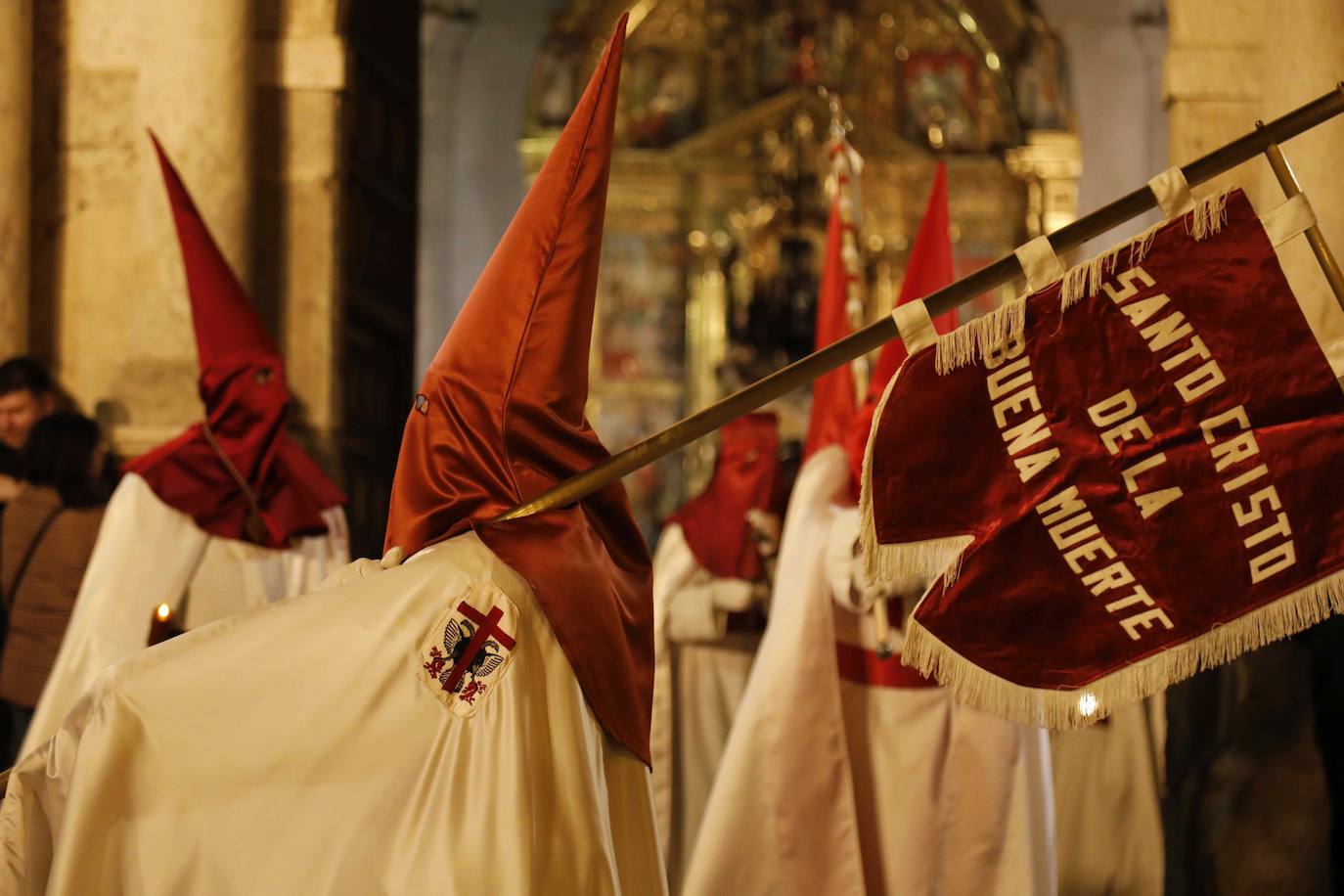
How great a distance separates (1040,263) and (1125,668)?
74cm

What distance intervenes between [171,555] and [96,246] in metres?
1.84

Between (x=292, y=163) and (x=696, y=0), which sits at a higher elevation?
(x=696, y=0)

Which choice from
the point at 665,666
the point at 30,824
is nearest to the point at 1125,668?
the point at 30,824

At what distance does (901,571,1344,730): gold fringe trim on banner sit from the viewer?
2783 mm

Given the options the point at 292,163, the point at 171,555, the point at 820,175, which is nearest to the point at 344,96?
the point at 292,163

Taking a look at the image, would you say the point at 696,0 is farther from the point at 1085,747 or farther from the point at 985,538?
the point at 985,538

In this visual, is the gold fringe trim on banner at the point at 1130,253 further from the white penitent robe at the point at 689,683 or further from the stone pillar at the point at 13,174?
the stone pillar at the point at 13,174

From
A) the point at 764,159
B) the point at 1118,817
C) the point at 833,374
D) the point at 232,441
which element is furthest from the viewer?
the point at 764,159

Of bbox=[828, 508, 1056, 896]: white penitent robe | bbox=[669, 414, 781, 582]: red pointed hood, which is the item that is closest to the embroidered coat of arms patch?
bbox=[828, 508, 1056, 896]: white penitent robe

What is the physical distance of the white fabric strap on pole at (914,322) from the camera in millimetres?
2883

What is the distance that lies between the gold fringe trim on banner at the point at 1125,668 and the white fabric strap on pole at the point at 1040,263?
2.19ft

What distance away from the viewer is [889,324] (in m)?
2.89

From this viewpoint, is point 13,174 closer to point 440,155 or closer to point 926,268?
point 926,268

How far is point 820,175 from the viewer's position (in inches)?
547
